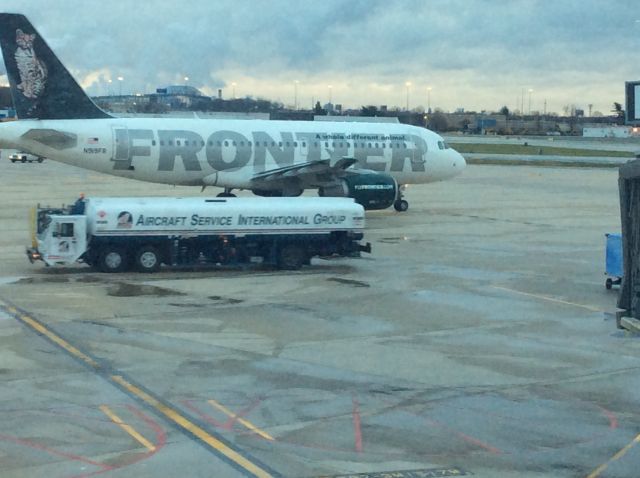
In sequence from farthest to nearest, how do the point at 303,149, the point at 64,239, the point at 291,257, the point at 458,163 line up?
the point at 458,163 → the point at 303,149 → the point at 291,257 → the point at 64,239

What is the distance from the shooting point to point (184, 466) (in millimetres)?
11938

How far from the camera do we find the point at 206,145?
42.5 meters

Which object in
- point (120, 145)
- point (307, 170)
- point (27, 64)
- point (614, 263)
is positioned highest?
point (27, 64)

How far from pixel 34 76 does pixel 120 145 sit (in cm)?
424

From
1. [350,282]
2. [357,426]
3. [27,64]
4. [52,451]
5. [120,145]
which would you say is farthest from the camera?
[120,145]

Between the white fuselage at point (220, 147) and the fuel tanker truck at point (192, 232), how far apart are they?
38.4 feet

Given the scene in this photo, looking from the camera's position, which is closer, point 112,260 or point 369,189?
point 112,260

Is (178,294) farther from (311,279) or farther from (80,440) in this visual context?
(80,440)

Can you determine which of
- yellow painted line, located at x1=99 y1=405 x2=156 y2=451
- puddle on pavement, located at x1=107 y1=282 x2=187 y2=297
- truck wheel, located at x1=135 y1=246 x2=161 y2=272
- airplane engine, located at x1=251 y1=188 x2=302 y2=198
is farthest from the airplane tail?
yellow painted line, located at x1=99 y1=405 x2=156 y2=451

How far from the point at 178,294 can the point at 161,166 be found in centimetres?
1784

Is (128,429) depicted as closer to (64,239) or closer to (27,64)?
(64,239)

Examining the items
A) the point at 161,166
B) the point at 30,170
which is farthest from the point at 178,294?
the point at 30,170

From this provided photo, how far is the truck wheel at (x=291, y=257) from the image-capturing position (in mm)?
28719

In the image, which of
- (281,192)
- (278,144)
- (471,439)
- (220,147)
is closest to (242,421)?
(471,439)
